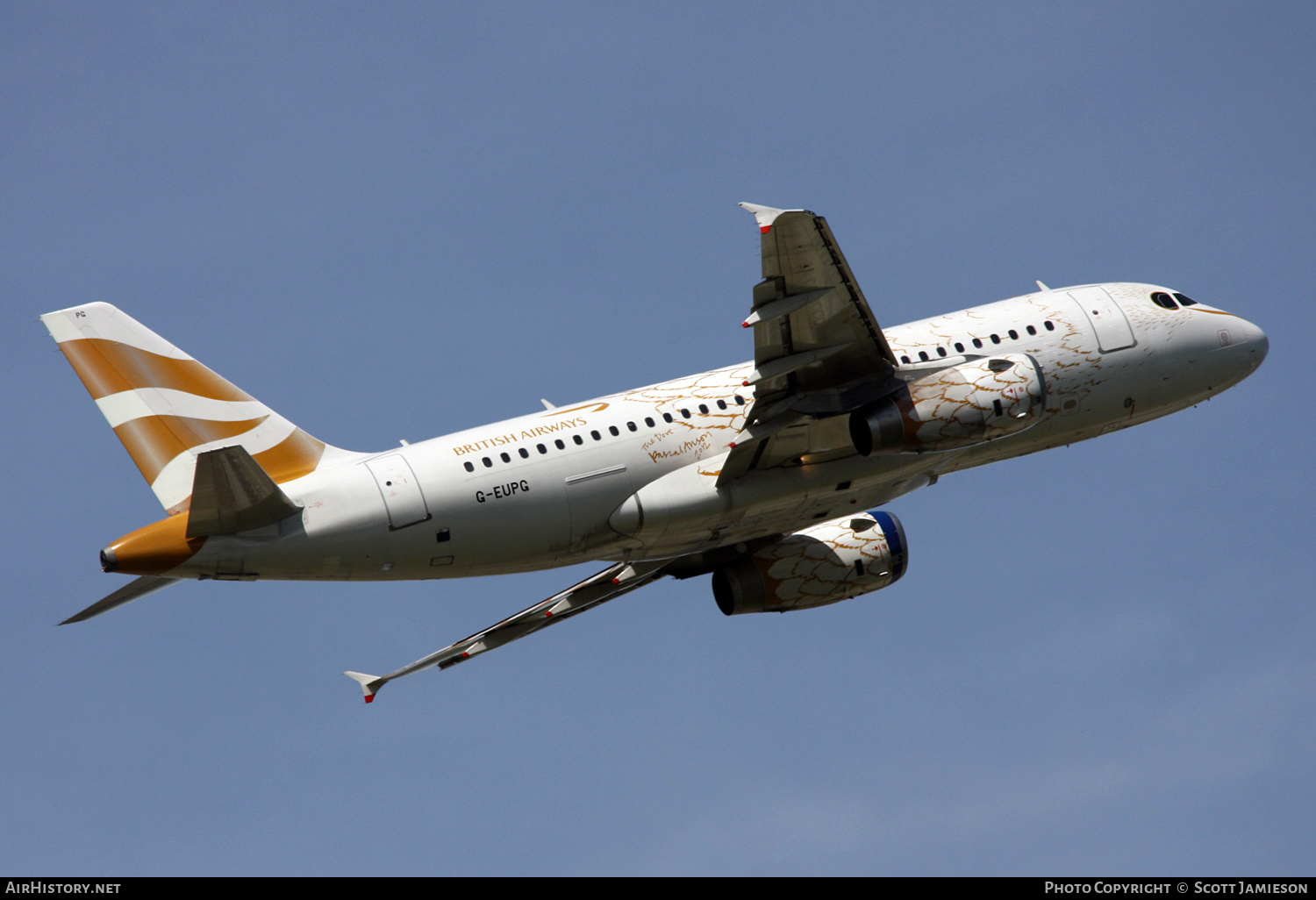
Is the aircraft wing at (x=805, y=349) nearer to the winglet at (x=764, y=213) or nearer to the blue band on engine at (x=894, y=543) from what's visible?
the winglet at (x=764, y=213)

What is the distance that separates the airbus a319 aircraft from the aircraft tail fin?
37mm

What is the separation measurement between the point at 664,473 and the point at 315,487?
7.13m

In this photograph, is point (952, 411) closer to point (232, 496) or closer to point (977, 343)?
point (977, 343)

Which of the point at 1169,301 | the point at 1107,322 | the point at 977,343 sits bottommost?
the point at 977,343

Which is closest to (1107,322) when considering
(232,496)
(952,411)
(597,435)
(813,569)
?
(952,411)

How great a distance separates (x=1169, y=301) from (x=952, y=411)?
31.0 ft

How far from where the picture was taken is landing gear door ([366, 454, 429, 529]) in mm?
29141

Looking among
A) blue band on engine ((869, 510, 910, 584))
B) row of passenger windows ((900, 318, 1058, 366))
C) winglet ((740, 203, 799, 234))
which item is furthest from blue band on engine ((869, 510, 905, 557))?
winglet ((740, 203, 799, 234))

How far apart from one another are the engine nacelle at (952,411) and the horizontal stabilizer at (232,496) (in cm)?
1155

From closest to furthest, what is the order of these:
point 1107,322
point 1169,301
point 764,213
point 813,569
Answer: point 764,213, point 1107,322, point 813,569, point 1169,301

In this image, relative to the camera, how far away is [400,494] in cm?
2931

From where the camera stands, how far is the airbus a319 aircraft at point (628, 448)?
28.0 metres

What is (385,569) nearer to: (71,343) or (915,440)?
(71,343)

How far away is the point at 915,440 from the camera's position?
99.9ft
